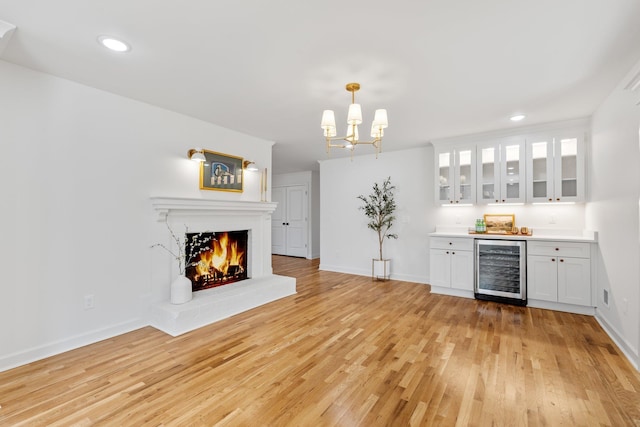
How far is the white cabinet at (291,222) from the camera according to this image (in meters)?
8.14

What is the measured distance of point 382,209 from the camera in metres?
5.63

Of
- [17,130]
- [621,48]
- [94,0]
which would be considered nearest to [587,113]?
[621,48]

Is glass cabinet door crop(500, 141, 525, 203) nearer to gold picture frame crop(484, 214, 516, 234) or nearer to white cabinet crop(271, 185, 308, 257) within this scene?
gold picture frame crop(484, 214, 516, 234)

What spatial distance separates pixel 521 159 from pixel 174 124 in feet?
15.7

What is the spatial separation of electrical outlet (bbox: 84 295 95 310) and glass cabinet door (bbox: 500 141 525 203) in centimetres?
530

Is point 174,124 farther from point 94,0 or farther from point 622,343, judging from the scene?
point 622,343

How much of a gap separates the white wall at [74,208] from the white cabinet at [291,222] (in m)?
4.70

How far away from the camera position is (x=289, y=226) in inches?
332

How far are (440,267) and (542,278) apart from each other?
1284 mm

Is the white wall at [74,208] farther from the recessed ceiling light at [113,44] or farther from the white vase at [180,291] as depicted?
the recessed ceiling light at [113,44]

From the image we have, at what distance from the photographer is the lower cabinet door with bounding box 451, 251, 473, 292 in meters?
4.34

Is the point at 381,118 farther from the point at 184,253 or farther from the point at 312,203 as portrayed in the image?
the point at 312,203

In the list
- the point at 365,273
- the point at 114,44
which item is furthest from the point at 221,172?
the point at 365,273

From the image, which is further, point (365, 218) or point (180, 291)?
point (365, 218)
